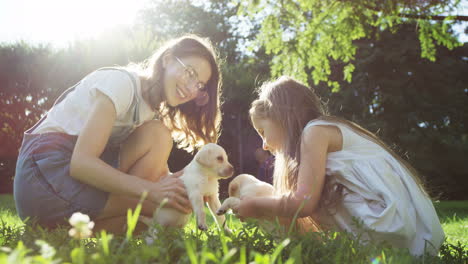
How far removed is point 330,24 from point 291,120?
5133 mm

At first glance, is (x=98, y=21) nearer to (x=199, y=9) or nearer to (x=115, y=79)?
(x=115, y=79)

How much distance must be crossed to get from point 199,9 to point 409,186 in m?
20.0

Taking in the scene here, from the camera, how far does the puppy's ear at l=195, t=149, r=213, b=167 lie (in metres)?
2.71

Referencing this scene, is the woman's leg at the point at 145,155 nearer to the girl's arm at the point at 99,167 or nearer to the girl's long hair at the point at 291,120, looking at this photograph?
the girl's arm at the point at 99,167

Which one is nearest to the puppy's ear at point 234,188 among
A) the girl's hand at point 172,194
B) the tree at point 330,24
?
the girl's hand at point 172,194

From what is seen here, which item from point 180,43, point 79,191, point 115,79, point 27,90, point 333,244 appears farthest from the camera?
point 27,90

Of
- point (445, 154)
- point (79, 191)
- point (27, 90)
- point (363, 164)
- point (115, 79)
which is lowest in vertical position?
point (445, 154)

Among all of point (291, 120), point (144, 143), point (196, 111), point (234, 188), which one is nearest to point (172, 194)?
point (144, 143)

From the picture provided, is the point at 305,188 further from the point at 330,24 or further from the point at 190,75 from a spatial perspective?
the point at 330,24

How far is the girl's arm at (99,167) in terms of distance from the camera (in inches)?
88.1

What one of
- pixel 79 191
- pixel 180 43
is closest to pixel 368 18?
pixel 180 43

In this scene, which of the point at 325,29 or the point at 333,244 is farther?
the point at 325,29

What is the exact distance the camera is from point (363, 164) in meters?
2.48

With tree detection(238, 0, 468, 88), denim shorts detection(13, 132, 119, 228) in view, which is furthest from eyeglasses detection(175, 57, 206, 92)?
tree detection(238, 0, 468, 88)
